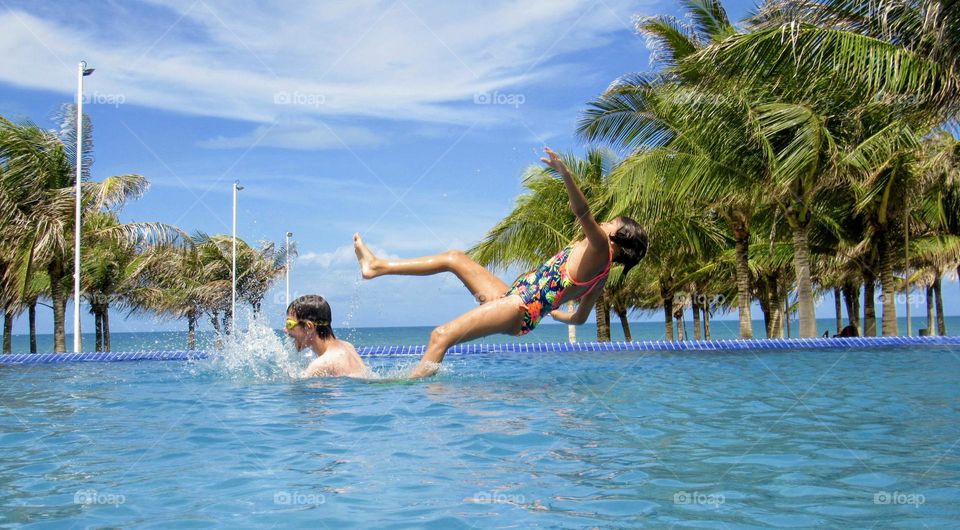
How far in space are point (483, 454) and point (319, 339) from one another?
3.62 m

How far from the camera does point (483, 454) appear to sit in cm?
435

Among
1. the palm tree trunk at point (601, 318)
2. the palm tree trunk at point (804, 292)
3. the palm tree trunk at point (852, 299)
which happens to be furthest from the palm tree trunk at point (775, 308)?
the palm tree trunk at point (804, 292)

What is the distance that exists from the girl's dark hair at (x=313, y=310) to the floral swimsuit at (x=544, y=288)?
1.94 meters

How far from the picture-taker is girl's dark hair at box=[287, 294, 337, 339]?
7.27 m

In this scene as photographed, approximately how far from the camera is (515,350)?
1405cm

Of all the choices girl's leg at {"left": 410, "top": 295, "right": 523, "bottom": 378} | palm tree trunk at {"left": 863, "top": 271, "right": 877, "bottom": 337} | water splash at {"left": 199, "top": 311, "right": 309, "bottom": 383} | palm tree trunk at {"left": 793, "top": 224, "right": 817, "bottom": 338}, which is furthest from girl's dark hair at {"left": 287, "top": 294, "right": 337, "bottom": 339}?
palm tree trunk at {"left": 863, "top": 271, "right": 877, "bottom": 337}

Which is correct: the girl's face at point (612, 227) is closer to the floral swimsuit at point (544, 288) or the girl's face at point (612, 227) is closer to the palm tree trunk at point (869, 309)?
the floral swimsuit at point (544, 288)

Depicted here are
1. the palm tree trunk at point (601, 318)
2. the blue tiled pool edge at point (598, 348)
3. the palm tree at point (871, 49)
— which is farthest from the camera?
the palm tree trunk at point (601, 318)

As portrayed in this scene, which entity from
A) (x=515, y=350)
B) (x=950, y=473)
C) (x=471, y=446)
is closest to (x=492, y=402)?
(x=471, y=446)

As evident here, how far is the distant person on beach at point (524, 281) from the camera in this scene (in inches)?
242

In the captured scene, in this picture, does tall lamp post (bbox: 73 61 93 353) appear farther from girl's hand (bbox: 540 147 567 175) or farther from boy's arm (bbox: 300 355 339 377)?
girl's hand (bbox: 540 147 567 175)

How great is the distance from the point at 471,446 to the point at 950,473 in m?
2.50

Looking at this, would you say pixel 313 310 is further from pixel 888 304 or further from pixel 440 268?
pixel 888 304

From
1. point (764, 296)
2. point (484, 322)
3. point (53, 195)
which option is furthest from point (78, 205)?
point (764, 296)
